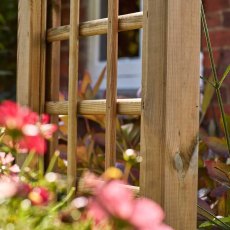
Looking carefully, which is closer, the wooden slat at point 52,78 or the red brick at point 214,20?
the wooden slat at point 52,78

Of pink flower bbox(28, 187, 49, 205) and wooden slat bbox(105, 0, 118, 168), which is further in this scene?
wooden slat bbox(105, 0, 118, 168)

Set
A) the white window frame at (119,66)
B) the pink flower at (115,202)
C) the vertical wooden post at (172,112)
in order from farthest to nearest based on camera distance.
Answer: the white window frame at (119,66)
the vertical wooden post at (172,112)
the pink flower at (115,202)

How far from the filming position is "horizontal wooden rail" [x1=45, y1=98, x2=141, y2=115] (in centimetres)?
173

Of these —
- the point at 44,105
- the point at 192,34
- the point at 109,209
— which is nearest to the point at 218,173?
the point at 192,34

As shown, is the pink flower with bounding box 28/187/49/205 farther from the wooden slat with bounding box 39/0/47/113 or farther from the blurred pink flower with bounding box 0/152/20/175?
the wooden slat with bounding box 39/0/47/113

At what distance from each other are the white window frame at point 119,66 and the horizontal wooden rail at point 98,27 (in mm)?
1746

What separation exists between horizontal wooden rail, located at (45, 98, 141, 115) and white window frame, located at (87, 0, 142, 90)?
176 cm

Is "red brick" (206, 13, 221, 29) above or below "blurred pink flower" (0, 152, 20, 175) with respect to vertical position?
above

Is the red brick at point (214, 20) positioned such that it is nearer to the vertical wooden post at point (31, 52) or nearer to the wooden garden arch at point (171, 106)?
the vertical wooden post at point (31, 52)

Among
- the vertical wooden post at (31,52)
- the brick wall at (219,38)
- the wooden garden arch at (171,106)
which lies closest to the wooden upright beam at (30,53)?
the vertical wooden post at (31,52)

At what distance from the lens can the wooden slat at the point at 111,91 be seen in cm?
180

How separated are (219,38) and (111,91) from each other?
5.68 ft

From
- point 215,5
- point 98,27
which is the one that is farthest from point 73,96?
point 215,5

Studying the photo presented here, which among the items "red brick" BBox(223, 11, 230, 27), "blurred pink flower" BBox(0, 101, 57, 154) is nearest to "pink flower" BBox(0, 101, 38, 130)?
"blurred pink flower" BBox(0, 101, 57, 154)
